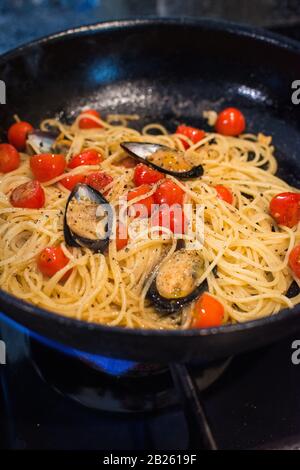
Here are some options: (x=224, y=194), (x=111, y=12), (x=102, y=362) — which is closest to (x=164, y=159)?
(x=224, y=194)

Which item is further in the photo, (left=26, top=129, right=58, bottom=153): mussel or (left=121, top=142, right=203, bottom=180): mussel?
(left=26, top=129, right=58, bottom=153): mussel

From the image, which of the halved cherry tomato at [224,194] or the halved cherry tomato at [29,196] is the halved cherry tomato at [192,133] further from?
the halved cherry tomato at [29,196]

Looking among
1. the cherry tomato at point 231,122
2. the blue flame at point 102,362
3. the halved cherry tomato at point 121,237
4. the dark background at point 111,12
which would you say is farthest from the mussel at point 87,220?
the dark background at point 111,12

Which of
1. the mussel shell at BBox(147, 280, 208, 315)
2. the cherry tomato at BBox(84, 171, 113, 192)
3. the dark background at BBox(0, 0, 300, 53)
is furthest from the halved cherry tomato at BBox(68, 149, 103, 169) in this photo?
the dark background at BBox(0, 0, 300, 53)

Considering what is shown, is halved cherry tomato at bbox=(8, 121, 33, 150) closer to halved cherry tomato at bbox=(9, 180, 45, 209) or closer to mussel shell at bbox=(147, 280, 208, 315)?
halved cherry tomato at bbox=(9, 180, 45, 209)
